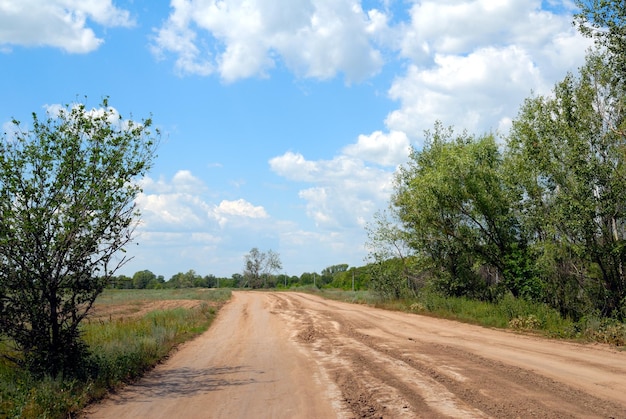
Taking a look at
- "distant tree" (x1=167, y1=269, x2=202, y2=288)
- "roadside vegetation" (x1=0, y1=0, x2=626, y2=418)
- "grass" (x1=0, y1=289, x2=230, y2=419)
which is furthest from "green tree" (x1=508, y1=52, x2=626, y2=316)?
"distant tree" (x1=167, y1=269, x2=202, y2=288)


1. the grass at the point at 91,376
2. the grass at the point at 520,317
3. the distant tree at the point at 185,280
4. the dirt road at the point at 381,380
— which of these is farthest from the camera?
the distant tree at the point at 185,280

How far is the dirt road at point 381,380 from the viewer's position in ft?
24.6

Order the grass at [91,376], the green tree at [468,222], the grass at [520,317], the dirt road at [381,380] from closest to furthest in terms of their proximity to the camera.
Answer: the dirt road at [381,380], the grass at [91,376], the grass at [520,317], the green tree at [468,222]

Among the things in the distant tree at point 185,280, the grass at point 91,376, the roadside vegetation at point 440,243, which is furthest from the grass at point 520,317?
the distant tree at point 185,280

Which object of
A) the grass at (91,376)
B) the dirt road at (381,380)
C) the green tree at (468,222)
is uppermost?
the green tree at (468,222)

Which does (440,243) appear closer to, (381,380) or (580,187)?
(580,187)

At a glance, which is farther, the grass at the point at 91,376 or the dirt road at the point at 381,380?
the grass at the point at 91,376

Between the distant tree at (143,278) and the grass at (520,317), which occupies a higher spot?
the distant tree at (143,278)

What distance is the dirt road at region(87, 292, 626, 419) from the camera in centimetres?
751

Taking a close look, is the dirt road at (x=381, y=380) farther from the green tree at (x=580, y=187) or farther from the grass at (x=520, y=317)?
the green tree at (x=580, y=187)

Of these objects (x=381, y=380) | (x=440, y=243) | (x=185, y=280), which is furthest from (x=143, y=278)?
(x=381, y=380)

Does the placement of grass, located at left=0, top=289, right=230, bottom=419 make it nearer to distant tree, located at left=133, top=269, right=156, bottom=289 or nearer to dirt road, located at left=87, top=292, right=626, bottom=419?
dirt road, located at left=87, top=292, right=626, bottom=419

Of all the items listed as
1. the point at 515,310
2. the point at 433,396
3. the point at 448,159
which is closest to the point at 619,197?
the point at 515,310

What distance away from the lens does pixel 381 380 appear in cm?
941
